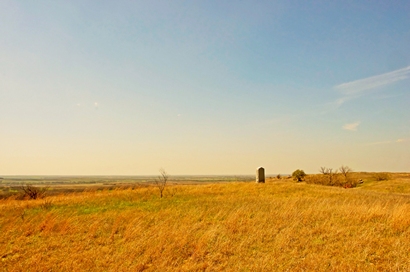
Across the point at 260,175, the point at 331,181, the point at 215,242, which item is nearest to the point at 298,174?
the point at 331,181

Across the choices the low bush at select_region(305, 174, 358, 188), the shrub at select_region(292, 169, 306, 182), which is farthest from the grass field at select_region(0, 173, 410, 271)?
the shrub at select_region(292, 169, 306, 182)

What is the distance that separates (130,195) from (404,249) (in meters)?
18.3

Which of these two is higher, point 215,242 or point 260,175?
point 260,175

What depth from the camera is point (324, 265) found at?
5910mm

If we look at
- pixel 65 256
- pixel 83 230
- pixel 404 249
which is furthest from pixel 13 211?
pixel 404 249

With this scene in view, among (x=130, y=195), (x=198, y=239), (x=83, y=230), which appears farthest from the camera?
(x=130, y=195)

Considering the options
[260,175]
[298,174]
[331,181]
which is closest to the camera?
[260,175]

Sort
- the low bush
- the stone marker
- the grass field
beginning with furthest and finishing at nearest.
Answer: the low bush, the stone marker, the grass field

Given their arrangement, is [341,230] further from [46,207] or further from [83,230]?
[46,207]

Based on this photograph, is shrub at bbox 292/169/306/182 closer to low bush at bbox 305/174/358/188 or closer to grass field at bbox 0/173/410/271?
low bush at bbox 305/174/358/188

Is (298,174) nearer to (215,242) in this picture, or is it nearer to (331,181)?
(331,181)

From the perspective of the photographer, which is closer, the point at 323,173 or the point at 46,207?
the point at 46,207

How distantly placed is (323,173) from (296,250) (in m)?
40.9

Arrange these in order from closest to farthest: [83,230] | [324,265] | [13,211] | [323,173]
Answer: [324,265]
[83,230]
[13,211]
[323,173]
